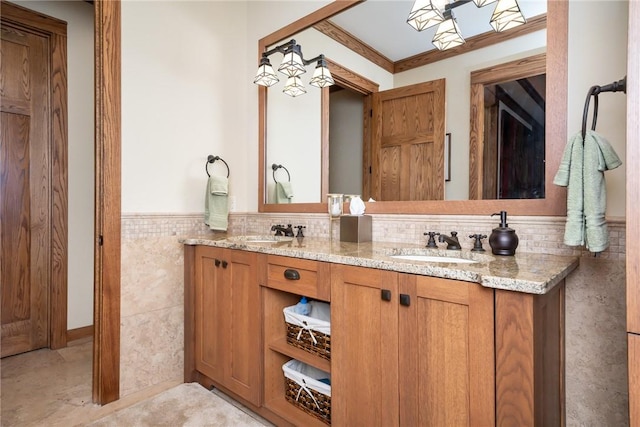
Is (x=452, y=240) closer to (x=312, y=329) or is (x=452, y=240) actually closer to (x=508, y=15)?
(x=312, y=329)

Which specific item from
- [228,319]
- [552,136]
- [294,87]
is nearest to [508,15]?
[552,136]

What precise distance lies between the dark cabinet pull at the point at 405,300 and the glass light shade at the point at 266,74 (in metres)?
1.66

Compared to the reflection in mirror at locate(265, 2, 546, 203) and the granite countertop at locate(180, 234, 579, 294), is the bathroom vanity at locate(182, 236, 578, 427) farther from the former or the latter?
the reflection in mirror at locate(265, 2, 546, 203)

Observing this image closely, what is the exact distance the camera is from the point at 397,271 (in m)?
1.08

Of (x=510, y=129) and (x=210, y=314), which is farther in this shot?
(x=210, y=314)

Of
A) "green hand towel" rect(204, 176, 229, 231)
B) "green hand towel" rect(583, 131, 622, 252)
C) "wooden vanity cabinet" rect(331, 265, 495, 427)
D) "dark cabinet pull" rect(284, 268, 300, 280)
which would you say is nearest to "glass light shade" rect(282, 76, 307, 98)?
"green hand towel" rect(204, 176, 229, 231)

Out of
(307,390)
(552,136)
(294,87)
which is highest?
(294,87)

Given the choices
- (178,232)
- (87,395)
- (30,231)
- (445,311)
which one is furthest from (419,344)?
(30,231)

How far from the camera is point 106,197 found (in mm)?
1793

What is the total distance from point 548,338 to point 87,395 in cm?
226

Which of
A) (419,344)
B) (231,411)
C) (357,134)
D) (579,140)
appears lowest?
(231,411)

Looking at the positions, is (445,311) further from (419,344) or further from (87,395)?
(87,395)

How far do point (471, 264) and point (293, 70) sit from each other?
163 cm

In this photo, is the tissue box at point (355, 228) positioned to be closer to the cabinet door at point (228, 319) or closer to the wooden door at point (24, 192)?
the cabinet door at point (228, 319)
